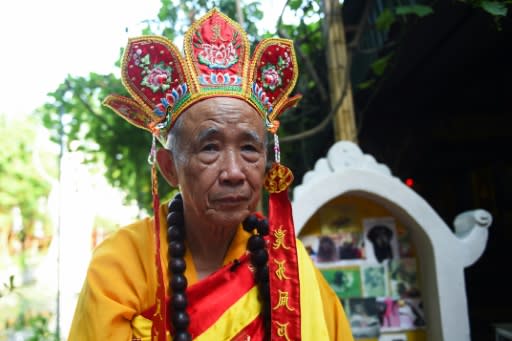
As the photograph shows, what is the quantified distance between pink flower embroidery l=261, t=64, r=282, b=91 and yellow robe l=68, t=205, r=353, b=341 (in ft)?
1.85

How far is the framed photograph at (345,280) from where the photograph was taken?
7.89 ft

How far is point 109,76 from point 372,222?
2327mm

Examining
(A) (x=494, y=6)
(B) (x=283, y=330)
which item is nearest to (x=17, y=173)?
(B) (x=283, y=330)

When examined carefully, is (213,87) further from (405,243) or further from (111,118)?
(111,118)

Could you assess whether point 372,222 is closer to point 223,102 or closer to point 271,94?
point 271,94

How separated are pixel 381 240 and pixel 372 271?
0.18 metres

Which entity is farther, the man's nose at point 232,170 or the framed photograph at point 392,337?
the framed photograph at point 392,337

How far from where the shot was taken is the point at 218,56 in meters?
1.54

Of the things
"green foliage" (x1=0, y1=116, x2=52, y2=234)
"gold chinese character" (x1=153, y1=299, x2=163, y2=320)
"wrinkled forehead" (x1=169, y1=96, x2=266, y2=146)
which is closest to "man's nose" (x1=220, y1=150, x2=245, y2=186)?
"wrinkled forehead" (x1=169, y1=96, x2=266, y2=146)

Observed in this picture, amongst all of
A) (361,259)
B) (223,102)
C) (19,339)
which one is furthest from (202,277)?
(19,339)

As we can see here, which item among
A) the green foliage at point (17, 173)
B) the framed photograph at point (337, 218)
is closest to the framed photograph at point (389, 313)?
the framed photograph at point (337, 218)

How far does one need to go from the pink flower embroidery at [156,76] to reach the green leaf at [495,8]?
53.8 inches

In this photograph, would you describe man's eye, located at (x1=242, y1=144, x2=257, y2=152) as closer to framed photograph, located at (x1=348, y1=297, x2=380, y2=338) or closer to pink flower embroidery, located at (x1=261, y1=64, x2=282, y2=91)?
pink flower embroidery, located at (x1=261, y1=64, x2=282, y2=91)

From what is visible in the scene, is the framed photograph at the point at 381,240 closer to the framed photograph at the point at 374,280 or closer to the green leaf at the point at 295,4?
the framed photograph at the point at 374,280
